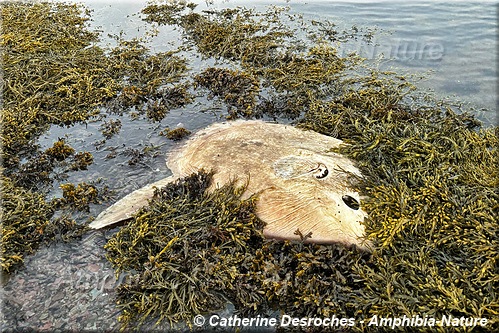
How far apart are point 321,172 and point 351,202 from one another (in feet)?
1.76

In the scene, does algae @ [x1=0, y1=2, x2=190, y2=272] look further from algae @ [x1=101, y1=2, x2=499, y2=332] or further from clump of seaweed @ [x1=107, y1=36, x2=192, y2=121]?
algae @ [x1=101, y1=2, x2=499, y2=332]

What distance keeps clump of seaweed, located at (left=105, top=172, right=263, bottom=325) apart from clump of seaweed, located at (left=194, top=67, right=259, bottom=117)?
98.5 inches

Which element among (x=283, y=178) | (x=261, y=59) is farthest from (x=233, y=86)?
(x=283, y=178)

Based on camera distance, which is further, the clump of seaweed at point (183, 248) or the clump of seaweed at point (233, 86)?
the clump of seaweed at point (233, 86)

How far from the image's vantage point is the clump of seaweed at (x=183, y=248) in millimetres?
4359

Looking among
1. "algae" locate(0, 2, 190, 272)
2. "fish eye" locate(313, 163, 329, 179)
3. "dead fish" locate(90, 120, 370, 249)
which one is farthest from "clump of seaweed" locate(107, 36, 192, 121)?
"fish eye" locate(313, 163, 329, 179)

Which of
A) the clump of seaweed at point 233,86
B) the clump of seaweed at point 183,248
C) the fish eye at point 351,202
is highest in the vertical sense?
the clump of seaweed at point 233,86

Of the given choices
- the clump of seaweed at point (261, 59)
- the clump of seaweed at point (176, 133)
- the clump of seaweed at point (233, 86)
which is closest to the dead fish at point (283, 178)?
the clump of seaweed at point (176, 133)

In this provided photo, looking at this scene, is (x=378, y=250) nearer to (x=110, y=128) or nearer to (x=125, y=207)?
(x=125, y=207)

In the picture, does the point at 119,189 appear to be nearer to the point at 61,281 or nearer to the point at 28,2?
the point at 61,281

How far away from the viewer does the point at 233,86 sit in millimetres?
8039

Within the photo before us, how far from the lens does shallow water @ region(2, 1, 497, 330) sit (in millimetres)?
4438

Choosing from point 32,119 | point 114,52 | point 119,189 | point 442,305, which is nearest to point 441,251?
point 442,305

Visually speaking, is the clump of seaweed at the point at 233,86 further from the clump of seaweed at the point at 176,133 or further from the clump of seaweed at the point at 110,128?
the clump of seaweed at the point at 110,128
